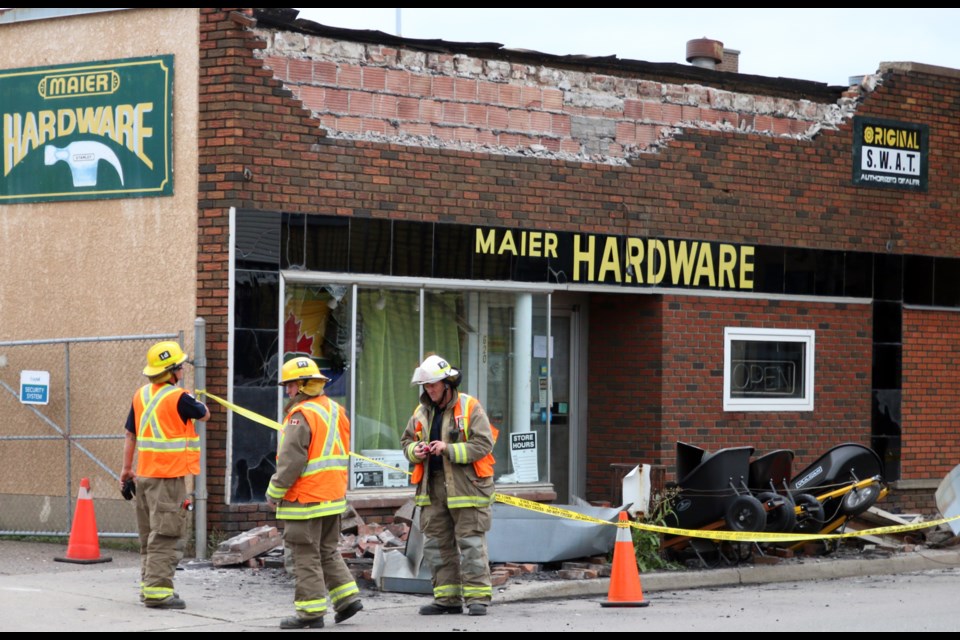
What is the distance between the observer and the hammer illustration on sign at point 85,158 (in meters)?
13.6

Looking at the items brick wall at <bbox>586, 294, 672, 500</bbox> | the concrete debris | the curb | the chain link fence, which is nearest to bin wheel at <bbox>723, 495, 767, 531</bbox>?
the curb

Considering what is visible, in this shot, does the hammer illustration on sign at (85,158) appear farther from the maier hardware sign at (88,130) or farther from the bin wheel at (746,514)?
the bin wheel at (746,514)

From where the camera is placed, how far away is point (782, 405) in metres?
16.2

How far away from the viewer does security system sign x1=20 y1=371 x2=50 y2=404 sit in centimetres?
1372

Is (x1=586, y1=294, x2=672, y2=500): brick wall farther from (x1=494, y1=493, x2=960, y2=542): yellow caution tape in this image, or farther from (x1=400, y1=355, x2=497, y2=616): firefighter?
(x1=400, y1=355, x2=497, y2=616): firefighter

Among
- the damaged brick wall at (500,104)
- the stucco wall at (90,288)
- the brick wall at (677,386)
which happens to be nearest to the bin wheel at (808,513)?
the brick wall at (677,386)

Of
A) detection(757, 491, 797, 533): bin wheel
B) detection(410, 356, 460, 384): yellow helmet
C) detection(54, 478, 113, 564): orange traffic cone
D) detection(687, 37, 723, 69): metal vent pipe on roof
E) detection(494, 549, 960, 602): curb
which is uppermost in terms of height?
detection(687, 37, 723, 69): metal vent pipe on roof

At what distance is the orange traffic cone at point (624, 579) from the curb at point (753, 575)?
29.4 inches

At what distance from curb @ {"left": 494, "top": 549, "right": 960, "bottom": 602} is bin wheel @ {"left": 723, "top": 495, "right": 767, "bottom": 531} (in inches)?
18.9

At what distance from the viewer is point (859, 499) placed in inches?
519

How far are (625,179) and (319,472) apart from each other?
6758 millimetres

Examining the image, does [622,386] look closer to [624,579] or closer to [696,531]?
[696,531]

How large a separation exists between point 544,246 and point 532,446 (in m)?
2.13

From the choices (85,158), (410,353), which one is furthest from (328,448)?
(85,158)
